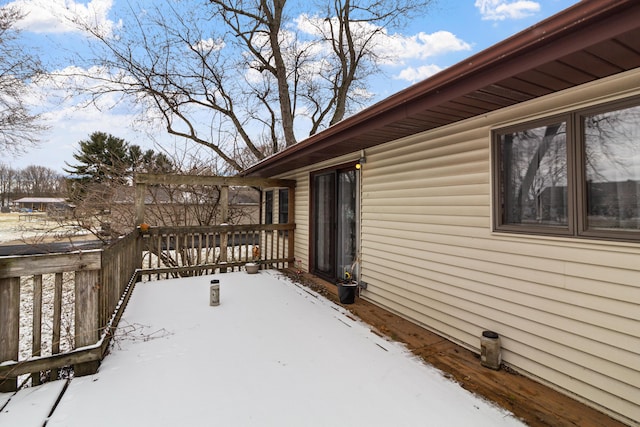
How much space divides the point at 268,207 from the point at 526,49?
7.93 m

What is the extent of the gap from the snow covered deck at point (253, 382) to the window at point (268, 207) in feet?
17.3

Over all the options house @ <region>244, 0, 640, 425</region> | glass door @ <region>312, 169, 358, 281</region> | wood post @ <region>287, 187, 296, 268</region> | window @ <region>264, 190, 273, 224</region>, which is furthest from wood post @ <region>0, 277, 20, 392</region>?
window @ <region>264, 190, 273, 224</region>

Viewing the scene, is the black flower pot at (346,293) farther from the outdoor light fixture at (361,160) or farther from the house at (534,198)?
the outdoor light fixture at (361,160)

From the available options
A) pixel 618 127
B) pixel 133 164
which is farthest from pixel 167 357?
pixel 133 164

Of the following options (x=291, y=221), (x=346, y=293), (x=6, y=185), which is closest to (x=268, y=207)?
(x=291, y=221)

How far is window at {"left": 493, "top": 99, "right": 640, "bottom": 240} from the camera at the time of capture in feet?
6.47

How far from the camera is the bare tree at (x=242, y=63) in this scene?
32.2 feet

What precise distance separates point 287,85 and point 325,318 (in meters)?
10.6

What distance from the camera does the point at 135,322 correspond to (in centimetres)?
352

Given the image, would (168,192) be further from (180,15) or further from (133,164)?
(180,15)

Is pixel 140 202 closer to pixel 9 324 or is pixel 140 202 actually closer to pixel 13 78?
pixel 9 324

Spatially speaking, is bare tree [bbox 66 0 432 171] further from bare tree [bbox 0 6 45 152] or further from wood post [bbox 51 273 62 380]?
wood post [bbox 51 273 62 380]

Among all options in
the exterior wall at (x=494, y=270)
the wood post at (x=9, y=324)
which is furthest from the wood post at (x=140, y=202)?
the exterior wall at (x=494, y=270)

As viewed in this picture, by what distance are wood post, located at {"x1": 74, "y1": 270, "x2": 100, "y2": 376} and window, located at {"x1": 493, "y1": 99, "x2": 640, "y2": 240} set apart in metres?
3.39
